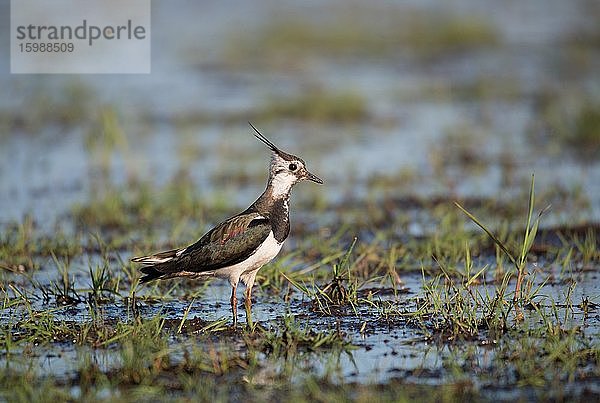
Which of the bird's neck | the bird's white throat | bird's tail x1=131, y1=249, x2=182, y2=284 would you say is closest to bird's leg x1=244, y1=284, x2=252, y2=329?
the bird's neck

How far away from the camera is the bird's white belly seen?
6.55 metres

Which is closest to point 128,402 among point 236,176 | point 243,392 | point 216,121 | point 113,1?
point 243,392

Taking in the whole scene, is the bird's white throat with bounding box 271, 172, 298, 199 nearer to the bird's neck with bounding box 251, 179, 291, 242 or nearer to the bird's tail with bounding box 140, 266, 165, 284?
the bird's neck with bounding box 251, 179, 291, 242

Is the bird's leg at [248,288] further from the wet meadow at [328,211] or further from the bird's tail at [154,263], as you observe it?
the bird's tail at [154,263]

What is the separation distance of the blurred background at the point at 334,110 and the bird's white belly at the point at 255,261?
3.38m

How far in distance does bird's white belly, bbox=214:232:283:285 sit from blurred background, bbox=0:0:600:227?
3377 mm

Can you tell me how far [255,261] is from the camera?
658 centimetres

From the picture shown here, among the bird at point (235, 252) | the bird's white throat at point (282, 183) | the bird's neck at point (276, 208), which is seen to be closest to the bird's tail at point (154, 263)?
the bird at point (235, 252)

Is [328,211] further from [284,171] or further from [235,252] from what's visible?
[235,252]

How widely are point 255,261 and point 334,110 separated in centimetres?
758

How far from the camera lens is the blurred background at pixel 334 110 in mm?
10859

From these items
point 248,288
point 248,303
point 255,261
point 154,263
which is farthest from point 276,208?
point 154,263

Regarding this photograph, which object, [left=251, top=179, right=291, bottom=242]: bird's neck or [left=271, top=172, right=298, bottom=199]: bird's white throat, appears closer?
[left=251, top=179, right=291, bottom=242]: bird's neck

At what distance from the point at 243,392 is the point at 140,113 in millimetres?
9615
